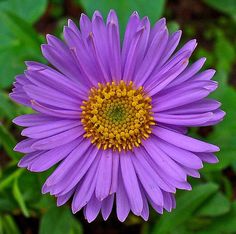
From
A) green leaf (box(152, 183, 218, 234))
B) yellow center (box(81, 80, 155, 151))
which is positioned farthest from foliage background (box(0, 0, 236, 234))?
yellow center (box(81, 80, 155, 151))

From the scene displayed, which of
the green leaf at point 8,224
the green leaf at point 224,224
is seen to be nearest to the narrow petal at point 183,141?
→ the green leaf at point 224,224

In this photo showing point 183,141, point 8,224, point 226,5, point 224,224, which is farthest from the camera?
point 226,5

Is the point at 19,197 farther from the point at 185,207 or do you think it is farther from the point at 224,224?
the point at 224,224

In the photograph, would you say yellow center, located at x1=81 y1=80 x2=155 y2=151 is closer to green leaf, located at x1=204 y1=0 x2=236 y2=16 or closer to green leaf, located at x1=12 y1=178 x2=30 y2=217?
green leaf, located at x1=12 y1=178 x2=30 y2=217

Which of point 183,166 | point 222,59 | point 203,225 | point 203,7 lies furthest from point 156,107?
point 203,7

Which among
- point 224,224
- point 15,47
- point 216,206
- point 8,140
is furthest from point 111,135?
point 15,47

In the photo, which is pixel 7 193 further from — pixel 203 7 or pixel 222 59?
pixel 203 7

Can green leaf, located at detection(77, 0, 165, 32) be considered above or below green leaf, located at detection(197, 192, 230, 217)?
above
